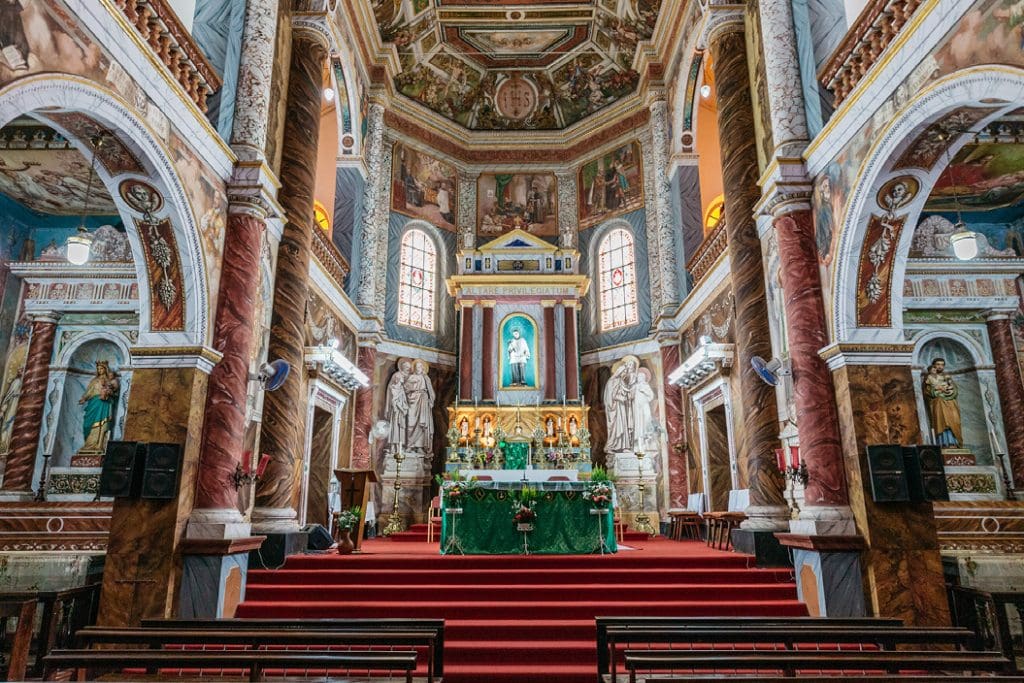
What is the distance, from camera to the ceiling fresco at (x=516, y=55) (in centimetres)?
1644

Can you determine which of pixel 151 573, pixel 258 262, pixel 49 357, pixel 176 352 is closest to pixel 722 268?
pixel 258 262

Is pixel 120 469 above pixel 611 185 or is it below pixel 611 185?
below

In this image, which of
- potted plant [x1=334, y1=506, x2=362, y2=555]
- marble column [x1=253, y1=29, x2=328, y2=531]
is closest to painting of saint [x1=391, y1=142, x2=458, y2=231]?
marble column [x1=253, y1=29, x2=328, y2=531]

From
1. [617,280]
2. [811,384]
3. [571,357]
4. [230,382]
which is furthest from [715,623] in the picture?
[617,280]

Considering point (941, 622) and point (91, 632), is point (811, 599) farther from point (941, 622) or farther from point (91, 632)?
point (91, 632)

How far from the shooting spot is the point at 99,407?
1157 cm

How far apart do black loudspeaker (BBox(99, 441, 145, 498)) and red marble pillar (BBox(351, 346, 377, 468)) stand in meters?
7.71

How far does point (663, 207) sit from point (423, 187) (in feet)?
22.4

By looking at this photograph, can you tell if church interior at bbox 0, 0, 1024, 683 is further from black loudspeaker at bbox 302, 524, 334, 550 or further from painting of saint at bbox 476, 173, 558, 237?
painting of saint at bbox 476, 173, 558, 237

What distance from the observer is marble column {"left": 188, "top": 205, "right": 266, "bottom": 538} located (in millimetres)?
7223

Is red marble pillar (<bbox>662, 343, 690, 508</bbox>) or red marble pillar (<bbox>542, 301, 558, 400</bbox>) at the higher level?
red marble pillar (<bbox>542, 301, 558, 400</bbox>)

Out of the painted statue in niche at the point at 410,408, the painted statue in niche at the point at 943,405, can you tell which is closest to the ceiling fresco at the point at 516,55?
the painted statue in niche at the point at 410,408

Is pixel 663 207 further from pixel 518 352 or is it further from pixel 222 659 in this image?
pixel 222 659

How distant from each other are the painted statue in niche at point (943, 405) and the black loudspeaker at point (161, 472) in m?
11.3
